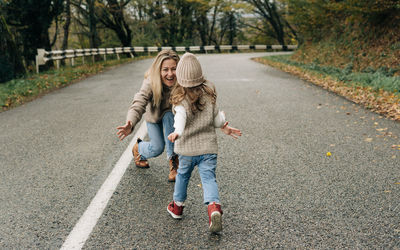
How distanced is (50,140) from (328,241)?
15.5ft

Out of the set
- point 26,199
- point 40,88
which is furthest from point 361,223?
point 40,88

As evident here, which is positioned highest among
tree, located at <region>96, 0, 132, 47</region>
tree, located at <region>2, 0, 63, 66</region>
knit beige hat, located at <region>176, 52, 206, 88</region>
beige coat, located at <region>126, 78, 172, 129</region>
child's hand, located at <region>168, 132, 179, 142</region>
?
tree, located at <region>96, 0, 132, 47</region>

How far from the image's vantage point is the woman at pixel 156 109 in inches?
141

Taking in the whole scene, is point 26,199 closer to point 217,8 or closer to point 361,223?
point 361,223

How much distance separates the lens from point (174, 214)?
318 centimetres

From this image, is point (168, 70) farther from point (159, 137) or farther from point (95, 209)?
point (95, 209)

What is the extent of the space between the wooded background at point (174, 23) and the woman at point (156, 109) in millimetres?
10188

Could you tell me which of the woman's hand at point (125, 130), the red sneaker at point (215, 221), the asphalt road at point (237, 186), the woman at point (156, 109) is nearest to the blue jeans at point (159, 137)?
the woman at point (156, 109)

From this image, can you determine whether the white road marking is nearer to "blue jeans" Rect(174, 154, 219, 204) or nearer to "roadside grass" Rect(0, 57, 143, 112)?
"blue jeans" Rect(174, 154, 219, 204)

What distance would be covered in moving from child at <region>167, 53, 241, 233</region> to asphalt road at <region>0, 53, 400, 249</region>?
12.3 inches

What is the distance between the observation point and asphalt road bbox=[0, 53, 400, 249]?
2912mm

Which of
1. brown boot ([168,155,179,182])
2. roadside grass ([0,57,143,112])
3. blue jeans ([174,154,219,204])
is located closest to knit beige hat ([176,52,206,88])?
blue jeans ([174,154,219,204])

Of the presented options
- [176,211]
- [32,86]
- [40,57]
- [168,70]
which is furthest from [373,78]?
[40,57]

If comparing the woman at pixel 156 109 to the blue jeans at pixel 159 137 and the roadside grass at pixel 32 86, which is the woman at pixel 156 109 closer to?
the blue jeans at pixel 159 137
